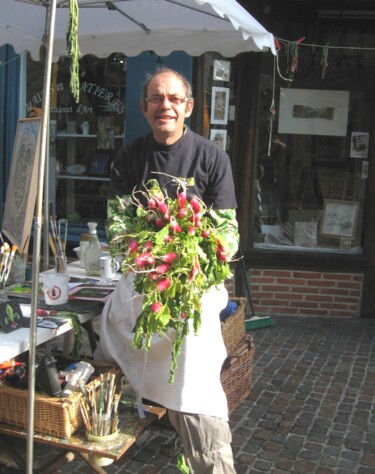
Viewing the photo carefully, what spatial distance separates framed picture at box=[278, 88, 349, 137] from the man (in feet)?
11.0

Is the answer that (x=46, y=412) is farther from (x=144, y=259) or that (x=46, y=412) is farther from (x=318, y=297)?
(x=318, y=297)

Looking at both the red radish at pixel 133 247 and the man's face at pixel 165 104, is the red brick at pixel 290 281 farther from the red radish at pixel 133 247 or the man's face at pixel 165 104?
the red radish at pixel 133 247

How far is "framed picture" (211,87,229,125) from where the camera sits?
557cm

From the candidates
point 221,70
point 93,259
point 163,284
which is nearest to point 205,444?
point 163,284

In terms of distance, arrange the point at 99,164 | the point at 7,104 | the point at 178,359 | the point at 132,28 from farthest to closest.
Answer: the point at 99,164 → the point at 7,104 → the point at 132,28 → the point at 178,359

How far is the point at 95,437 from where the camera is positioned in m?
2.48

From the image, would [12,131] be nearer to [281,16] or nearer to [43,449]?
[281,16]

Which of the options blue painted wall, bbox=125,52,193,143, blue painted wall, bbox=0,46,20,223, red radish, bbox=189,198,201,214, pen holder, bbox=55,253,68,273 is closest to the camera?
A: red radish, bbox=189,198,201,214

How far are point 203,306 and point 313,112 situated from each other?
389 centimetres

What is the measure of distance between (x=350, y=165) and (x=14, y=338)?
14.4 ft

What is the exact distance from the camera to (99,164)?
585 cm

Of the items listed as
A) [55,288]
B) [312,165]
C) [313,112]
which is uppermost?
[313,112]

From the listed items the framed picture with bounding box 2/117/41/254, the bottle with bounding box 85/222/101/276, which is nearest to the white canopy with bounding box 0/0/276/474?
the bottle with bounding box 85/222/101/276

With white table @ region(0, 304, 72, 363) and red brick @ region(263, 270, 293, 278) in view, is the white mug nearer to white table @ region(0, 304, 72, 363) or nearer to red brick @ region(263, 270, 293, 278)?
white table @ region(0, 304, 72, 363)
